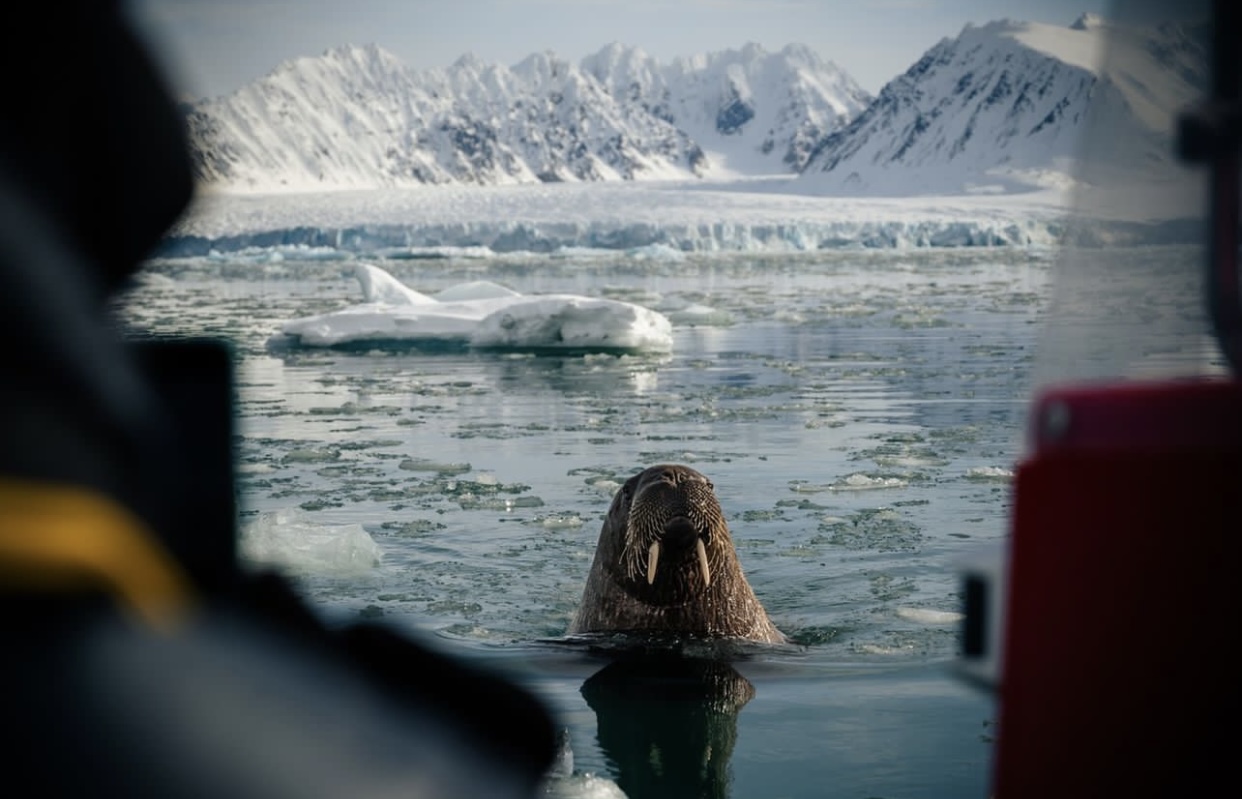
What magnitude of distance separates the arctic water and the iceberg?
0.24 meters

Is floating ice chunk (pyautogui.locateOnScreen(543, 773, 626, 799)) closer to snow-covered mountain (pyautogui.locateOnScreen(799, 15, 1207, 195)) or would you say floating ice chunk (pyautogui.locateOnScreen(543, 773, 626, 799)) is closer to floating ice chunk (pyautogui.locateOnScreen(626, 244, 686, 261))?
floating ice chunk (pyautogui.locateOnScreen(626, 244, 686, 261))

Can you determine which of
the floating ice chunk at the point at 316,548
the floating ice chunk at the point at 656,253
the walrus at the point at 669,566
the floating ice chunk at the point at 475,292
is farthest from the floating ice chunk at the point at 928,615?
the floating ice chunk at the point at 656,253

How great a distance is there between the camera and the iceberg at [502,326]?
17.8 metres

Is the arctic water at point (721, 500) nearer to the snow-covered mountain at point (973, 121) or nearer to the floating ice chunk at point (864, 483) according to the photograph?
the floating ice chunk at point (864, 483)

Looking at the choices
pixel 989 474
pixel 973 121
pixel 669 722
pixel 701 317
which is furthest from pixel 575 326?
pixel 973 121

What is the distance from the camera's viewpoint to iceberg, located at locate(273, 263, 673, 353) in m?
17.8

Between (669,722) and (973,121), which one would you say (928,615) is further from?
(973,121)

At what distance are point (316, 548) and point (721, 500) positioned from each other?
8.66ft

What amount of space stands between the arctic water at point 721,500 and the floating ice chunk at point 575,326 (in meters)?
0.25

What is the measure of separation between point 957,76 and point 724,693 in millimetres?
128240

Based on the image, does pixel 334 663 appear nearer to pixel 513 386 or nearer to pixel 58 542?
pixel 58 542

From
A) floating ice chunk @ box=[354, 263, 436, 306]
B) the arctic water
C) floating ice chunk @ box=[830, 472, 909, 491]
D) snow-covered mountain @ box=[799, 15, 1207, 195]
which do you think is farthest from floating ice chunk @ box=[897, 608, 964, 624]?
snow-covered mountain @ box=[799, 15, 1207, 195]

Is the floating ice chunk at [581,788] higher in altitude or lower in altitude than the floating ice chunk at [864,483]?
lower

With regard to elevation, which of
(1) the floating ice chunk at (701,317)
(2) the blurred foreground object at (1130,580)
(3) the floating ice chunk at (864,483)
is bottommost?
(3) the floating ice chunk at (864,483)
